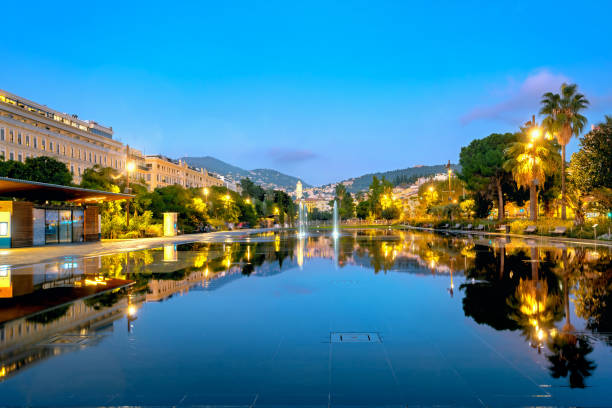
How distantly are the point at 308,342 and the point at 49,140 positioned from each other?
83.2 meters

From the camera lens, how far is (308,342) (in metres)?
6.08

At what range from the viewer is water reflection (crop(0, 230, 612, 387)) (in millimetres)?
5977

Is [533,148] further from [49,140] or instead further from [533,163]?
[49,140]

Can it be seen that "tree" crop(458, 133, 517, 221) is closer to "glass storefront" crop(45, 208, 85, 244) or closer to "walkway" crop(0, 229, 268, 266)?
"walkway" crop(0, 229, 268, 266)

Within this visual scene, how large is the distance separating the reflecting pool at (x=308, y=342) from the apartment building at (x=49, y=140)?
59.6m

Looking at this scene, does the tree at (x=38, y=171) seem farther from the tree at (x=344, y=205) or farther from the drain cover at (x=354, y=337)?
the tree at (x=344, y=205)

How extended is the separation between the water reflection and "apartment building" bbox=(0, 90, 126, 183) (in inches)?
2133

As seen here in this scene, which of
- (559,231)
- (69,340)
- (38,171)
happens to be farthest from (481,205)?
(69,340)

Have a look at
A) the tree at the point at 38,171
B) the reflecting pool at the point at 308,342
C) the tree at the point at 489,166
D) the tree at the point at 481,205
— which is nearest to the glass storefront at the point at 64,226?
the tree at the point at 38,171

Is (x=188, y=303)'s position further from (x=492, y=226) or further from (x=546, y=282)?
(x=492, y=226)

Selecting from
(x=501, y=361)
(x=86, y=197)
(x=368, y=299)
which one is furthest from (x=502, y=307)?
(x=86, y=197)

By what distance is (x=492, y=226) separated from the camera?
1970 inches

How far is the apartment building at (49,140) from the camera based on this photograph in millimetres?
65938

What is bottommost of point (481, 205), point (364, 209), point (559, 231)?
point (559, 231)
